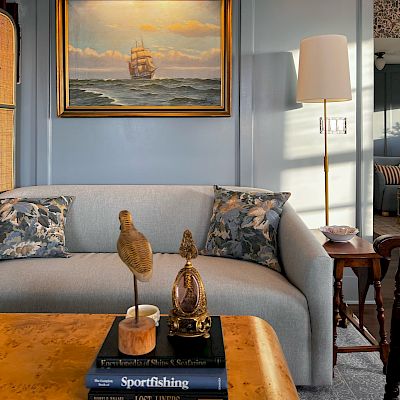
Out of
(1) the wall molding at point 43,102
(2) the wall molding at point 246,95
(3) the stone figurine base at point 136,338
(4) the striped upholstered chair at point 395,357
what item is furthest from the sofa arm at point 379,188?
(3) the stone figurine base at point 136,338

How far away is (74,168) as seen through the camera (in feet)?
10.9

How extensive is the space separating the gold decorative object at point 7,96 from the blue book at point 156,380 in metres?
2.20

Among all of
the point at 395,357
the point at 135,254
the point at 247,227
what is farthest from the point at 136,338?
the point at 247,227

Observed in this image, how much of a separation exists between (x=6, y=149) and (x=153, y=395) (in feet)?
7.73

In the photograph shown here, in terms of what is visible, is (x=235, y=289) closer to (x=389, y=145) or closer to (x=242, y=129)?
(x=242, y=129)

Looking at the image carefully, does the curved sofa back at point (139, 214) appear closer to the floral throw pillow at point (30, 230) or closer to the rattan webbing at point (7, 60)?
the floral throw pillow at point (30, 230)

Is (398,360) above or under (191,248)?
under

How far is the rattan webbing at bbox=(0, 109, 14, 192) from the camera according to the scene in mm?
3072

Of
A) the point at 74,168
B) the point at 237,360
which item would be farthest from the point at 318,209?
the point at 237,360

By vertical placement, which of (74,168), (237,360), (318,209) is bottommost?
(237,360)

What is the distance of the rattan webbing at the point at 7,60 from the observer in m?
3.02

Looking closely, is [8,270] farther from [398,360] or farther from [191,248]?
[398,360]

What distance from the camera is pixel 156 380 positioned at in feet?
3.79

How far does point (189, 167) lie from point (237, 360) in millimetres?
2044
